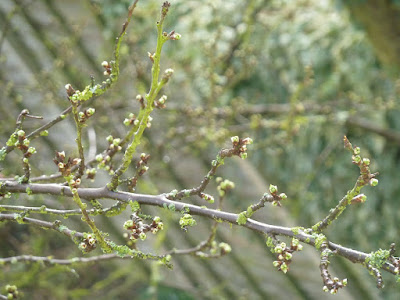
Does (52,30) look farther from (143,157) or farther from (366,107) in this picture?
(143,157)

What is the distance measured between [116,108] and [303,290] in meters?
1.44

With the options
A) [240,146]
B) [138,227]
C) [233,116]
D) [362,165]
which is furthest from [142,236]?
[233,116]

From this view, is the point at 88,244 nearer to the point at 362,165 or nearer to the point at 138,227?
the point at 138,227

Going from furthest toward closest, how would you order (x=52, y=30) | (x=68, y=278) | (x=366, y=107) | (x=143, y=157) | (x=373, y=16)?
(x=68, y=278), (x=52, y=30), (x=366, y=107), (x=373, y=16), (x=143, y=157)

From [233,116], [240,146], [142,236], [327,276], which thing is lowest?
[327,276]

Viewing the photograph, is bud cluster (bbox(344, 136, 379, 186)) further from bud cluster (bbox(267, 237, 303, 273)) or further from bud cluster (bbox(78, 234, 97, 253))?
bud cluster (bbox(78, 234, 97, 253))

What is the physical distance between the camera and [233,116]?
2.37 metres

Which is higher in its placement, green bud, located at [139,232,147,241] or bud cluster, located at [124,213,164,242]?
bud cluster, located at [124,213,164,242]

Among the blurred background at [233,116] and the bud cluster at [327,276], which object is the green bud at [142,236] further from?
the blurred background at [233,116]

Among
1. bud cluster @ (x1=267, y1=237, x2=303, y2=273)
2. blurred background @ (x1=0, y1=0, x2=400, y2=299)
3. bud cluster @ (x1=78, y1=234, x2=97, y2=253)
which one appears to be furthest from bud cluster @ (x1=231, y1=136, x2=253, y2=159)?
blurred background @ (x1=0, y1=0, x2=400, y2=299)

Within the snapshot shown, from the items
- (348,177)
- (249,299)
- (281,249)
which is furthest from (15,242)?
(281,249)

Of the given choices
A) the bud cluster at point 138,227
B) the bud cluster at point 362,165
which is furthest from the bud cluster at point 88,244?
the bud cluster at point 362,165

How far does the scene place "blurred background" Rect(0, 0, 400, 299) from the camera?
2.33 m

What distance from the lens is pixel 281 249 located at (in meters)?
0.73
